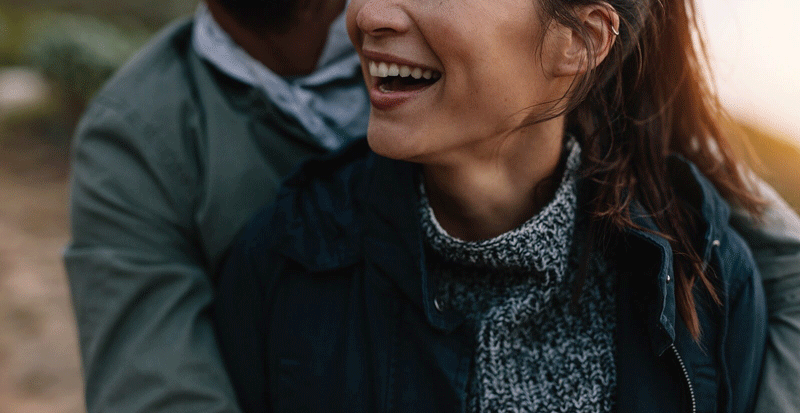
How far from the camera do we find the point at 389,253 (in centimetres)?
164

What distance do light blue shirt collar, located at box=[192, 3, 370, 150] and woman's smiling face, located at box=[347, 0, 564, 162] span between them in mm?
648

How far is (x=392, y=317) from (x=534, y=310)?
0.32 meters

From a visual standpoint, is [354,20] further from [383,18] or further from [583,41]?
[583,41]

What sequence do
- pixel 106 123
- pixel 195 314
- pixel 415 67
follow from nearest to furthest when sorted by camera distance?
pixel 415 67 → pixel 195 314 → pixel 106 123

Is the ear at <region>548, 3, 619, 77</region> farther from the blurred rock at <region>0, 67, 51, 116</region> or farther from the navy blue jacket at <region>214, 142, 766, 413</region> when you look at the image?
the blurred rock at <region>0, 67, 51, 116</region>

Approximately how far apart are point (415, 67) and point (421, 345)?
24.2 inches

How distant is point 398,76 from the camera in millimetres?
1580

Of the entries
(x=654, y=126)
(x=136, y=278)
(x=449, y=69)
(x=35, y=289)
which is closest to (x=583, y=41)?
(x=449, y=69)

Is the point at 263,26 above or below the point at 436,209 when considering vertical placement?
above

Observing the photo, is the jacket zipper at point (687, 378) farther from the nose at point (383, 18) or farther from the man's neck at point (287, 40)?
the man's neck at point (287, 40)

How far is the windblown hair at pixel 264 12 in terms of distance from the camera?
81.1 inches

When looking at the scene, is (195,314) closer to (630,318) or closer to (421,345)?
(421,345)

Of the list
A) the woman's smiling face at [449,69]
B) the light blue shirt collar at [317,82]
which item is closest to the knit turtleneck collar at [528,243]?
the woman's smiling face at [449,69]

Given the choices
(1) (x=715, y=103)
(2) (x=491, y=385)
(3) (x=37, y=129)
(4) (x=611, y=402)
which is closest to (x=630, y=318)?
(4) (x=611, y=402)
